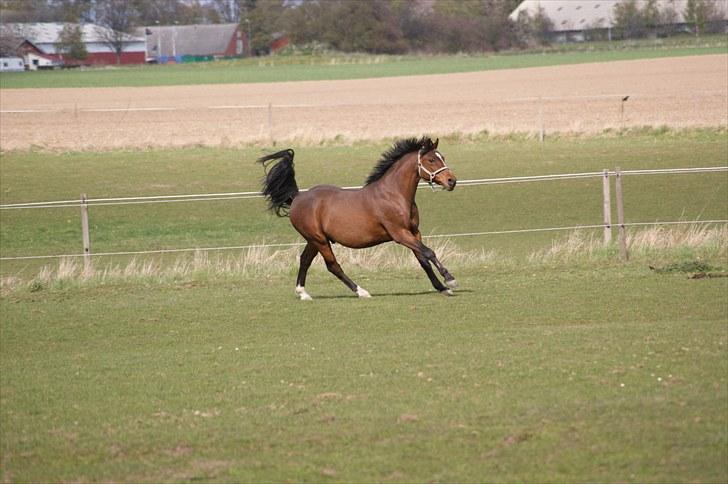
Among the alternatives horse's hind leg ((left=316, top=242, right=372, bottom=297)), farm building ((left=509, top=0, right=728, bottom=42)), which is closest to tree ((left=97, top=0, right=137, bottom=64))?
farm building ((left=509, top=0, right=728, bottom=42))

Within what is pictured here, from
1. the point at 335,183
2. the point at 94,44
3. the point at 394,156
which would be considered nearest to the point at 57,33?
the point at 94,44

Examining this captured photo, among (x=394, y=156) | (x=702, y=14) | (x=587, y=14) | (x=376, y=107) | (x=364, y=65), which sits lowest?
(x=394, y=156)

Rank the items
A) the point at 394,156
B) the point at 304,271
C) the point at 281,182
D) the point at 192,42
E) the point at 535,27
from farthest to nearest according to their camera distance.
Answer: the point at 192,42 → the point at 535,27 → the point at 281,182 → the point at 304,271 → the point at 394,156

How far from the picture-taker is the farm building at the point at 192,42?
149 meters

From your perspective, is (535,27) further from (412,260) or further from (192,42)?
(412,260)

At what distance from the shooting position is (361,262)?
16.7 metres

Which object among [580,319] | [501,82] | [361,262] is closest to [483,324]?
[580,319]

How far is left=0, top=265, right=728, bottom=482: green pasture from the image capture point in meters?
6.52

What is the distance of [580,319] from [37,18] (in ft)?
556

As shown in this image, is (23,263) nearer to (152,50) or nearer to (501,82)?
(501,82)

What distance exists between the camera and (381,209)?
12.7 m

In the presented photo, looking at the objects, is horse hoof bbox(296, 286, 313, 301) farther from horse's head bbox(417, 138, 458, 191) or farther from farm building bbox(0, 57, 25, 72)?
farm building bbox(0, 57, 25, 72)

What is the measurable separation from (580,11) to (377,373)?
12269 cm

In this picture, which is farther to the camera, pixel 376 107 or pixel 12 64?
pixel 12 64
